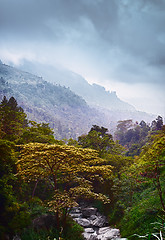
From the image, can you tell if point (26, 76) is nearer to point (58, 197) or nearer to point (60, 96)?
point (60, 96)

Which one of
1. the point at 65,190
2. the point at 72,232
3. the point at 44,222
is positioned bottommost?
the point at 72,232

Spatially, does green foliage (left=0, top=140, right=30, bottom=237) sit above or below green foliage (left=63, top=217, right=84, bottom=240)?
above

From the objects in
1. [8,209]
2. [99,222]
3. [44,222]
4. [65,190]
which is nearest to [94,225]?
[99,222]

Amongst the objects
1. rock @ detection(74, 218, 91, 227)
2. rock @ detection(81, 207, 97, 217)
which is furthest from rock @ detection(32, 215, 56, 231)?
rock @ detection(81, 207, 97, 217)

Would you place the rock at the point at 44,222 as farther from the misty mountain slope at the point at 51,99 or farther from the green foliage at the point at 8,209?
the misty mountain slope at the point at 51,99

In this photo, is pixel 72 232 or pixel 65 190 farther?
pixel 72 232

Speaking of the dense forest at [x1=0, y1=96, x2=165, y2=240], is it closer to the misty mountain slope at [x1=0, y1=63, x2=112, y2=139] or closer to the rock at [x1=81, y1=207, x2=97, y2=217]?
the rock at [x1=81, y1=207, x2=97, y2=217]

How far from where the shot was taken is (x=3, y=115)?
11.4 meters

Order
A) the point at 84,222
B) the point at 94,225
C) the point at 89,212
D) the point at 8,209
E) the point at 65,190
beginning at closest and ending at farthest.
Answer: the point at 8,209 → the point at 65,190 → the point at 94,225 → the point at 84,222 → the point at 89,212

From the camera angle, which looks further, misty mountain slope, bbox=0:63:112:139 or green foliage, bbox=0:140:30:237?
misty mountain slope, bbox=0:63:112:139

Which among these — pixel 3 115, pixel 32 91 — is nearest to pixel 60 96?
pixel 32 91

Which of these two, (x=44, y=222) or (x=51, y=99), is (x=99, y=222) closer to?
(x=44, y=222)

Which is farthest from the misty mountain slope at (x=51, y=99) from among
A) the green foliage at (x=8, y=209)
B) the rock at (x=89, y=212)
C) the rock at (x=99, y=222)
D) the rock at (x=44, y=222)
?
the green foliage at (x=8, y=209)

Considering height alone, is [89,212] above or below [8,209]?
below
